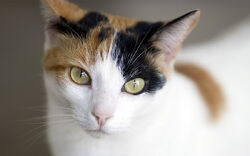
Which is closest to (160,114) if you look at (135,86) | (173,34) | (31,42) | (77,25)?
(135,86)

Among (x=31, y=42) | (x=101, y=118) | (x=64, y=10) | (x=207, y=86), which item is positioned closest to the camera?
(x=101, y=118)

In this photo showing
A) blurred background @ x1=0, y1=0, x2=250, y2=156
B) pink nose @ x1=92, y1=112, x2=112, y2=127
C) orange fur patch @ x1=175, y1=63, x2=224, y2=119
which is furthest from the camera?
blurred background @ x1=0, y1=0, x2=250, y2=156

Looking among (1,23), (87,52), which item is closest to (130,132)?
(87,52)

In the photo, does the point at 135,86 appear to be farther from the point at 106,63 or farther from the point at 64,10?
the point at 64,10

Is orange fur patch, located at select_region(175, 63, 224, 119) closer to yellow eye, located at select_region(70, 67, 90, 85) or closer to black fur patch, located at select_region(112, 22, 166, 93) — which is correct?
black fur patch, located at select_region(112, 22, 166, 93)

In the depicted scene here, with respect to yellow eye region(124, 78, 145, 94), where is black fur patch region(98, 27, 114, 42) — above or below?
above

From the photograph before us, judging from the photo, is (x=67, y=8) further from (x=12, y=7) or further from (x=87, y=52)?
(x=12, y=7)

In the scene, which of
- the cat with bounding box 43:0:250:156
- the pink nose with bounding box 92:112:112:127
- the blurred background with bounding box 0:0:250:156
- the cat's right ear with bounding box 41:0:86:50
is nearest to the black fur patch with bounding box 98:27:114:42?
the cat with bounding box 43:0:250:156
